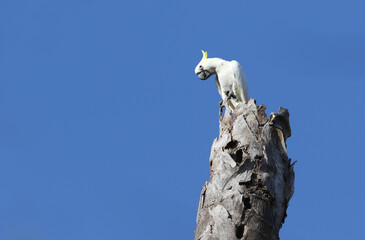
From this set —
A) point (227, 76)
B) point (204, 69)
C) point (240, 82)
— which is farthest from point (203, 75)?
point (240, 82)

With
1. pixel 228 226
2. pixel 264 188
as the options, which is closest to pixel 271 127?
pixel 264 188

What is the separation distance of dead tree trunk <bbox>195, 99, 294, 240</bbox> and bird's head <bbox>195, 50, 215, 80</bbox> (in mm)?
2648

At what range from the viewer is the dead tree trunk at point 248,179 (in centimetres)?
643

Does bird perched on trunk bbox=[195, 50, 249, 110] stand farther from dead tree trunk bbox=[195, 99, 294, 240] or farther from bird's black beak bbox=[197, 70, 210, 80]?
dead tree trunk bbox=[195, 99, 294, 240]

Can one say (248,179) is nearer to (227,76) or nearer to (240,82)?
(240,82)

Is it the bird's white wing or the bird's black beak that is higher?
the bird's black beak

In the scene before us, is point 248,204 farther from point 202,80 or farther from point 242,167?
point 202,80

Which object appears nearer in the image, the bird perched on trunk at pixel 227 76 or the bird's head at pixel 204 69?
the bird perched on trunk at pixel 227 76

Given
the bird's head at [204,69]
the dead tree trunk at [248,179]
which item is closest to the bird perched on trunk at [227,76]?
the bird's head at [204,69]

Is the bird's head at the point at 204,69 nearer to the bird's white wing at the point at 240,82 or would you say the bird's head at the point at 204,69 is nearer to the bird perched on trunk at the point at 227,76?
the bird perched on trunk at the point at 227,76

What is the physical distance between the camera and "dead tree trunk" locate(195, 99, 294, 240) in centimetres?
643

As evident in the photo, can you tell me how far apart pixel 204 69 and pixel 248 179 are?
12.6 feet

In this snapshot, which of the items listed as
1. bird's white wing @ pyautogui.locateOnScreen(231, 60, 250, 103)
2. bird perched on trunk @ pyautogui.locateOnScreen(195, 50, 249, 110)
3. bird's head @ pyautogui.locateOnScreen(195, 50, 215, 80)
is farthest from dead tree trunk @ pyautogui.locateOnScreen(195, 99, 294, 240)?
bird's head @ pyautogui.locateOnScreen(195, 50, 215, 80)

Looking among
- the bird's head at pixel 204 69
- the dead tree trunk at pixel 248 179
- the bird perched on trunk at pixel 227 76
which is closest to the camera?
the dead tree trunk at pixel 248 179
